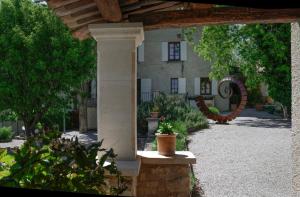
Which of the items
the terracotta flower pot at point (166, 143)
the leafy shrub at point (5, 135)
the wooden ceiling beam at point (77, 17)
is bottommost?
the leafy shrub at point (5, 135)

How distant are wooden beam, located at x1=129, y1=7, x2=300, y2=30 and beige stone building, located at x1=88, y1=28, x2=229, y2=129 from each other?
21.6m

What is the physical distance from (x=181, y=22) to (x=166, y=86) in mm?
22461

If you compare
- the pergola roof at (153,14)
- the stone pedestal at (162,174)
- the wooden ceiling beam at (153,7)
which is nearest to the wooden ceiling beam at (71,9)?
the pergola roof at (153,14)

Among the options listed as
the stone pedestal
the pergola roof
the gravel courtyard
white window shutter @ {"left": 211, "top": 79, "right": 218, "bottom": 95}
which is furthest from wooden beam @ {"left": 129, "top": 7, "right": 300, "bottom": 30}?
white window shutter @ {"left": 211, "top": 79, "right": 218, "bottom": 95}

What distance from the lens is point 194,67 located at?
26.4m

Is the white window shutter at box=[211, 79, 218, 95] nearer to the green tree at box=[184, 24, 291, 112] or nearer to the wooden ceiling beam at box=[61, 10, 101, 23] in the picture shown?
the green tree at box=[184, 24, 291, 112]

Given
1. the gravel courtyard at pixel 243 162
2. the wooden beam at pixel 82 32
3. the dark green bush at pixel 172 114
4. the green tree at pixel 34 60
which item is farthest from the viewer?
the dark green bush at pixel 172 114

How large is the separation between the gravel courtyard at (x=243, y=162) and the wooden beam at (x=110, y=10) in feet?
14.6

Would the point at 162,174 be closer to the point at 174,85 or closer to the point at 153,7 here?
the point at 153,7

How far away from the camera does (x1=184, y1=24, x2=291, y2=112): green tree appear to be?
1953 cm

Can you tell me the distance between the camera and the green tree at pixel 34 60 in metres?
13.9

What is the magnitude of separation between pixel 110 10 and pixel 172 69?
Answer: 22695 millimetres

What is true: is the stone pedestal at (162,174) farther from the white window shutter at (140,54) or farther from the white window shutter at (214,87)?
the white window shutter at (140,54)

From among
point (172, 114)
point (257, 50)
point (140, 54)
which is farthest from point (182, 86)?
point (172, 114)
